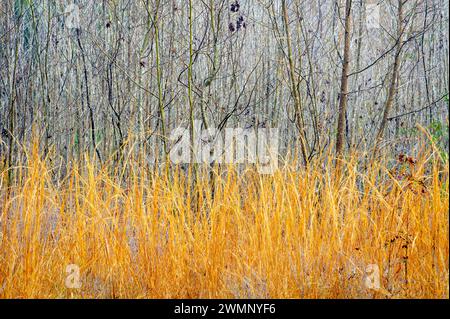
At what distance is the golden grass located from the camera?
2228 mm

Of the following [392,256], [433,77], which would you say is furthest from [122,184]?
[433,77]

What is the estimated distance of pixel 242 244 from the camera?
7.98 feet

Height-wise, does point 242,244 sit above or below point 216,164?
below

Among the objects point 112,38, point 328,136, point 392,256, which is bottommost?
point 392,256

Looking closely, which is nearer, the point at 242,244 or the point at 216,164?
the point at 242,244

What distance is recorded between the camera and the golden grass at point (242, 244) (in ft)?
7.31

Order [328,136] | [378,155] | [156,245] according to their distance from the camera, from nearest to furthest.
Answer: [156,245]
[378,155]
[328,136]

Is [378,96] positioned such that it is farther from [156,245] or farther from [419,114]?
[156,245]
